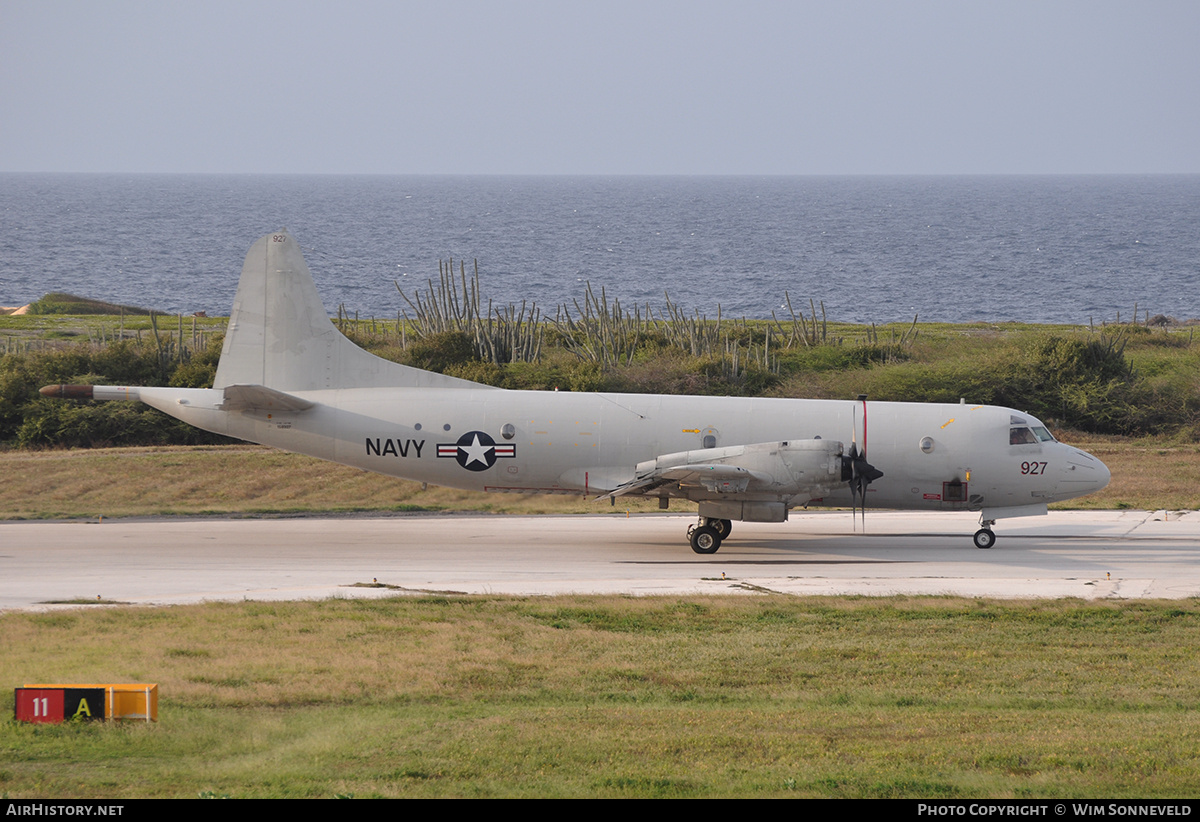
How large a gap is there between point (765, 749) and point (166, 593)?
594 inches

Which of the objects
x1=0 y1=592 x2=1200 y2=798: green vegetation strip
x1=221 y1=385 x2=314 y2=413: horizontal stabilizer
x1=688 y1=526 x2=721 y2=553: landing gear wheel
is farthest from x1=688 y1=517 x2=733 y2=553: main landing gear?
x1=221 y1=385 x2=314 y2=413: horizontal stabilizer

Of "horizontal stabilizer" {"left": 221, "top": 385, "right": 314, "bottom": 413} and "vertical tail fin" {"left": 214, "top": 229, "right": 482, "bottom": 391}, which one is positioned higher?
"vertical tail fin" {"left": 214, "top": 229, "right": 482, "bottom": 391}

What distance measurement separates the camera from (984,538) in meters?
29.4

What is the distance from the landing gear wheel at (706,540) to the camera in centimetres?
2800

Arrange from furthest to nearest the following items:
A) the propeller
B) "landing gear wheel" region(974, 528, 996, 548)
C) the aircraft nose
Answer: "landing gear wheel" region(974, 528, 996, 548), the aircraft nose, the propeller

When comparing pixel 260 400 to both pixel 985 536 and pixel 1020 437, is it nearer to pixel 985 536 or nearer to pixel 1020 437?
pixel 985 536

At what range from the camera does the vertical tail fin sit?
2895 cm

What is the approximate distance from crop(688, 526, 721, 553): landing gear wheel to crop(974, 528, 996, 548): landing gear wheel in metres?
7.18

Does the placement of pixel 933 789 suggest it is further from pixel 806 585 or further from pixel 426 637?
pixel 806 585

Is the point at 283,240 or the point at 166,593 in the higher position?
the point at 283,240

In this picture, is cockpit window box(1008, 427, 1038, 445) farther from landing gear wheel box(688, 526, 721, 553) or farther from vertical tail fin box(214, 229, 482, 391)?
vertical tail fin box(214, 229, 482, 391)

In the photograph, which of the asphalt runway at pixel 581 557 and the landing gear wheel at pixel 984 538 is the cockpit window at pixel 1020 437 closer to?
the landing gear wheel at pixel 984 538

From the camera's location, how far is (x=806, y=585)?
25.0 meters

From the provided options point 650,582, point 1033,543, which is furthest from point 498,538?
point 1033,543
